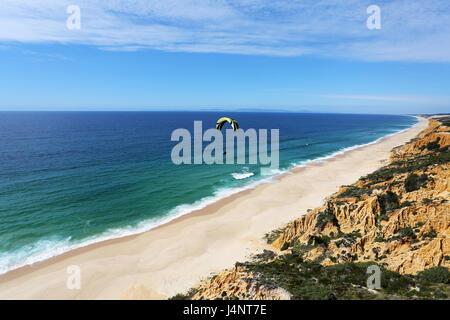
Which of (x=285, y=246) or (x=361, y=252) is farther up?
(x=361, y=252)

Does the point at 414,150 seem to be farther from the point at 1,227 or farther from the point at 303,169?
the point at 1,227

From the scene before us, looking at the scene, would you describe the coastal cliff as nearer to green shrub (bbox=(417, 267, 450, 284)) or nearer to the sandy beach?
green shrub (bbox=(417, 267, 450, 284))

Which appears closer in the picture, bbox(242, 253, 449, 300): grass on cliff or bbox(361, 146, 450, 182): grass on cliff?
bbox(242, 253, 449, 300): grass on cliff

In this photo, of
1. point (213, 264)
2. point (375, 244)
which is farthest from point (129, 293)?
point (375, 244)

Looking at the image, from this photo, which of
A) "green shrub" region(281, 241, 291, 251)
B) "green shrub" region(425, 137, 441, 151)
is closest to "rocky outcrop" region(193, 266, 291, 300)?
"green shrub" region(281, 241, 291, 251)

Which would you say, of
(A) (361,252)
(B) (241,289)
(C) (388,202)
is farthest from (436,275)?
(B) (241,289)

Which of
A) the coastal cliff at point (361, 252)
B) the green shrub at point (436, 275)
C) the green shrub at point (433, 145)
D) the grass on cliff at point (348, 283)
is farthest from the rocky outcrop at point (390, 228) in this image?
the green shrub at point (433, 145)

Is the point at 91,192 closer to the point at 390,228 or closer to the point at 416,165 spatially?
the point at 390,228
